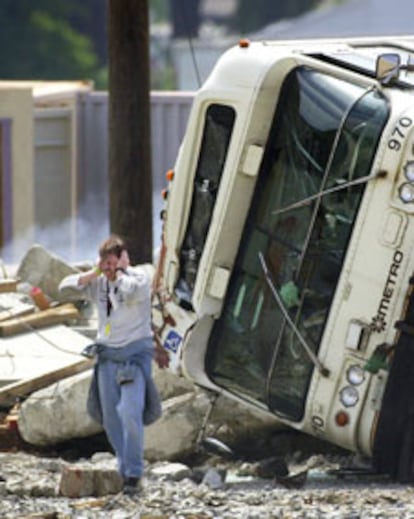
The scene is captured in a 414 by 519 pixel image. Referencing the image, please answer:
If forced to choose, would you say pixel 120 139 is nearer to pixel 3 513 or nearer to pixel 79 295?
pixel 79 295

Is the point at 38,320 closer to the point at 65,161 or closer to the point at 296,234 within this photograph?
the point at 296,234

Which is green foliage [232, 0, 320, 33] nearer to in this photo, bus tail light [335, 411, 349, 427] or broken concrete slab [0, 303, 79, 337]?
broken concrete slab [0, 303, 79, 337]

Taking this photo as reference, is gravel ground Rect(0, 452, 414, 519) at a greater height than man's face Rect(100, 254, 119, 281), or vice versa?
man's face Rect(100, 254, 119, 281)

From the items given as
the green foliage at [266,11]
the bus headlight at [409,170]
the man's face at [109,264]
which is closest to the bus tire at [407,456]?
the bus headlight at [409,170]

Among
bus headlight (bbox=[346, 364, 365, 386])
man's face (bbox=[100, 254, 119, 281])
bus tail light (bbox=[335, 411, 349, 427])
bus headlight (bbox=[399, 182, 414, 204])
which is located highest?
bus headlight (bbox=[399, 182, 414, 204])

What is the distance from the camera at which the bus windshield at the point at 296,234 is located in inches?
469

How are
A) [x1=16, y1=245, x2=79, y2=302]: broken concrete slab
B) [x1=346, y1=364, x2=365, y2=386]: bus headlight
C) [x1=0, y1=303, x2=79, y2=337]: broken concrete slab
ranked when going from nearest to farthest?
[x1=346, y1=364, x2=365, y2=386]: bus headlight < [x1=0, y1=303, x2=79, y2=337]: broken concrete slab < [x1=16, y1=245, x2=79, y2=302]: broken concrete slab

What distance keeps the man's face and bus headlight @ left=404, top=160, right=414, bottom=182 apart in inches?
63.7

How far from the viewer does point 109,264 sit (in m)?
11.5

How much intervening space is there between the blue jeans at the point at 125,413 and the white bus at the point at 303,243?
89 centimetres

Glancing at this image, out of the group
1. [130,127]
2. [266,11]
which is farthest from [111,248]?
[266,11]

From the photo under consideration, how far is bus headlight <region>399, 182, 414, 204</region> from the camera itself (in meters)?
11.5

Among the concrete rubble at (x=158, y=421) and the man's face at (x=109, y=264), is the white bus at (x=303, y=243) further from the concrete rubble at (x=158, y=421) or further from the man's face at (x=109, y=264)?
the man's face at (x=109, y=264)

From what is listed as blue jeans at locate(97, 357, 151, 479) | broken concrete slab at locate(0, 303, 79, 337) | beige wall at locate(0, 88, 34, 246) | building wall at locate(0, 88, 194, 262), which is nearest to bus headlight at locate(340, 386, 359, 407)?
blue jeans at locate(97, 357, 151, 479)
